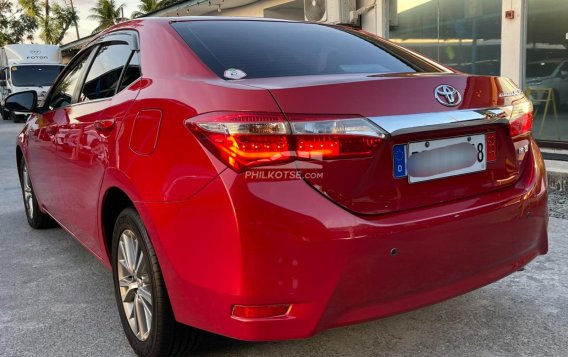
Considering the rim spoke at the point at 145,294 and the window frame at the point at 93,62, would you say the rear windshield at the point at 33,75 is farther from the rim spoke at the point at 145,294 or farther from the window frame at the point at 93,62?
the rim spoke at the point at 145,294

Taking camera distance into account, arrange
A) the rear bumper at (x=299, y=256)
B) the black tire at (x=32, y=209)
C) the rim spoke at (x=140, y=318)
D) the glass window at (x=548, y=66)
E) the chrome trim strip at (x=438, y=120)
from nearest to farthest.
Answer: the rear bumper at (x=299, y=256)
the chrome trim strip at (x=438, y=120)
the rim spoke at (x=140, y=318)
the black tire at (x=32, y=209)
the glass window at (x=548, y=66)

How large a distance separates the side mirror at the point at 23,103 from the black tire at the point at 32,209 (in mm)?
660

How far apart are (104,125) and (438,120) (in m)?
1.57

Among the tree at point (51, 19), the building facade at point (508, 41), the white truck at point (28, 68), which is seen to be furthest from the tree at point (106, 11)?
the building facade at point (508, 41)

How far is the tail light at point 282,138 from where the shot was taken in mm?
1898

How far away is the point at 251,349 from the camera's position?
8.48ft

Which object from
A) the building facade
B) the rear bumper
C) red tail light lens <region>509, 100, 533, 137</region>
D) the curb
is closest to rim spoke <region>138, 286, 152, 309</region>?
the rear bumper

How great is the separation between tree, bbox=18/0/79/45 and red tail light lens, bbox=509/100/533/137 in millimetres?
52042

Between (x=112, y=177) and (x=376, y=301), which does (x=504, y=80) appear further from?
(x=112, y=177)

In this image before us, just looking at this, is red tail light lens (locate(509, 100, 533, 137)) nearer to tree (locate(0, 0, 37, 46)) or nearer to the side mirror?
the side mirror

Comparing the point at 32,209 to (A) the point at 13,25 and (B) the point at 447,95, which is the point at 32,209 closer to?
(B) the point at 447,95

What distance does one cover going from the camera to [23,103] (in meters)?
4.26

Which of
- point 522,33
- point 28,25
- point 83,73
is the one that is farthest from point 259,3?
point 28,25

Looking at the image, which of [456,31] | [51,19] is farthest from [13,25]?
[456,31]
